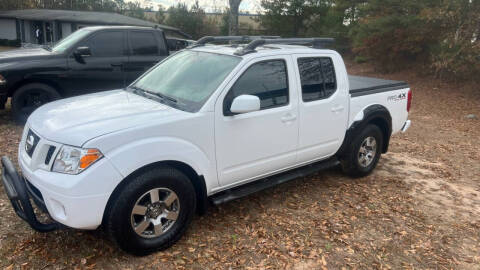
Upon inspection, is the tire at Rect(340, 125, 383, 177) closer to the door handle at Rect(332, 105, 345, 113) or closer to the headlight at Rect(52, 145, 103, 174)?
the door handle at Rect(332, 105, 345, 113)

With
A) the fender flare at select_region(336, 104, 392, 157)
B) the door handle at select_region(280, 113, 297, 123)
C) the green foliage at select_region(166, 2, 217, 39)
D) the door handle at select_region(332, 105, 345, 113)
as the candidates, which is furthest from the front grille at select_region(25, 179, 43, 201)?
the green foliage at select_region(166, 2, 217, 39)

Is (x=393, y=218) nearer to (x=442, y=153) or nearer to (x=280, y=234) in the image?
(x=280, y=234)

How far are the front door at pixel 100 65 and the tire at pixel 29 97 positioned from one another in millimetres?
→ 388

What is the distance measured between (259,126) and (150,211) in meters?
1.38

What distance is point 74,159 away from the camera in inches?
115

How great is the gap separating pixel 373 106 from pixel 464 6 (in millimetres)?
9426

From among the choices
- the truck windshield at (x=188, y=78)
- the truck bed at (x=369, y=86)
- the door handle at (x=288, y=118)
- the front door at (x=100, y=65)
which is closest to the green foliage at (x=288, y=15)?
the front door at (x=100, y=65)

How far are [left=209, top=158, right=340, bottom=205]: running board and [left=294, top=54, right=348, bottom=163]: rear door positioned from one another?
0.14 m

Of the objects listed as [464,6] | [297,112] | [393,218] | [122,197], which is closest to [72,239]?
[122,197]

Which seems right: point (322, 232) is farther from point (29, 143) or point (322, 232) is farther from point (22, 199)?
point (29, 143)

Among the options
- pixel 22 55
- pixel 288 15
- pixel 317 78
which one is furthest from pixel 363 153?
pixel 288 15

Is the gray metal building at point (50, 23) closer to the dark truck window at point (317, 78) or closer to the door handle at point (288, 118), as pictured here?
the dark truck window at point (317, 78)

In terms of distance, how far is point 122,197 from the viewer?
304cm

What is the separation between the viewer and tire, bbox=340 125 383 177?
17.2ft
